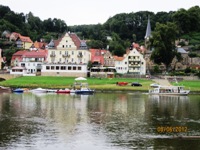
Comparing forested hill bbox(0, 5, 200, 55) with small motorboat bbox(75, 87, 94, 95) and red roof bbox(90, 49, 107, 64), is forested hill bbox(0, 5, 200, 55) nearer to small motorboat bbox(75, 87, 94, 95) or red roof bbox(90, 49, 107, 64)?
red roof bbox(90, 49, 107, 64)

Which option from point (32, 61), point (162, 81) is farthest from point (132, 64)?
point (32, 61)

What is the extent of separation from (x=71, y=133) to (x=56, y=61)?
80.4 m

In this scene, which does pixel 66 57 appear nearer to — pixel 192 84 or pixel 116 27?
pixel 192 84

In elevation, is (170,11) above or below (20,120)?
above

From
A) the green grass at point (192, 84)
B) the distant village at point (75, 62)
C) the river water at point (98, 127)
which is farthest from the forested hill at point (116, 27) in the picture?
the river water at point (98, 127)

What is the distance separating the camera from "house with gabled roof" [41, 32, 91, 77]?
114 metres

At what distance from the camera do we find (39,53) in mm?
121438

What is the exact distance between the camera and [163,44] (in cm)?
10800

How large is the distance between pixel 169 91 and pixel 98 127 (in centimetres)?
4680

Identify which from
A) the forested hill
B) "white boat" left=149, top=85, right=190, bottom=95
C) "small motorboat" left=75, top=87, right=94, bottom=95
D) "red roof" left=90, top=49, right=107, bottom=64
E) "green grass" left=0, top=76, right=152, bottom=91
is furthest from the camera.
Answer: the forested hill

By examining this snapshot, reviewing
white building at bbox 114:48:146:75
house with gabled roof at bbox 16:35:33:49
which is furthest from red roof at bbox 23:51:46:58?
house with gabled roof at bbox 16:35:33:49

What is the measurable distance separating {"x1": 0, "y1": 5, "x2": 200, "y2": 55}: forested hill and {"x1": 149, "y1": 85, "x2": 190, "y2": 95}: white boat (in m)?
55.1

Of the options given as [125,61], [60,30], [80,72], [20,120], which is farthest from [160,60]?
[60,30]

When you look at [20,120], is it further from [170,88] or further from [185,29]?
[185,29]
